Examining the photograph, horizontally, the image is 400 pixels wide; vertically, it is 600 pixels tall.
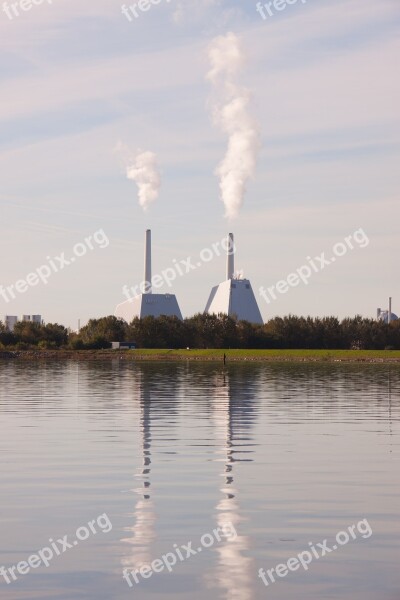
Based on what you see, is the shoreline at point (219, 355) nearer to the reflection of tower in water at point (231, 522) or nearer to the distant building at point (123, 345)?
the distant building at point (123, 345)

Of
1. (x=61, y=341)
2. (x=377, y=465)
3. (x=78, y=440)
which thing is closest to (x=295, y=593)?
(x=377, y=465)

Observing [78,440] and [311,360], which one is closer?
[78,440]

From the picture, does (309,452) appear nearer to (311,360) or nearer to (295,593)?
(295,593)

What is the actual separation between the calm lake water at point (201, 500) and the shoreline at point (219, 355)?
111456 mm

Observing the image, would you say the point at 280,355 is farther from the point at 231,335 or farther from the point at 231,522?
the point at 231,522

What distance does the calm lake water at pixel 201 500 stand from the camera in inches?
551

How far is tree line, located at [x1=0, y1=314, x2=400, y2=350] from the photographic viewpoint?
A: 18162cm

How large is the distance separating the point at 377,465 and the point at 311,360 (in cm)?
12793

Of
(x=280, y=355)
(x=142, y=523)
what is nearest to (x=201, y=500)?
(x=142, y=523)

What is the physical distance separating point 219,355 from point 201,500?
464 feet

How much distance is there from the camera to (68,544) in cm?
1617

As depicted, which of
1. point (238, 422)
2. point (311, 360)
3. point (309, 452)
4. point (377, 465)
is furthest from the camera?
point (311, 360)

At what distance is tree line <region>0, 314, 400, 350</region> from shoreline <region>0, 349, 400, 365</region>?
6.82 meters

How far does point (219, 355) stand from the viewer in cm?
16138
